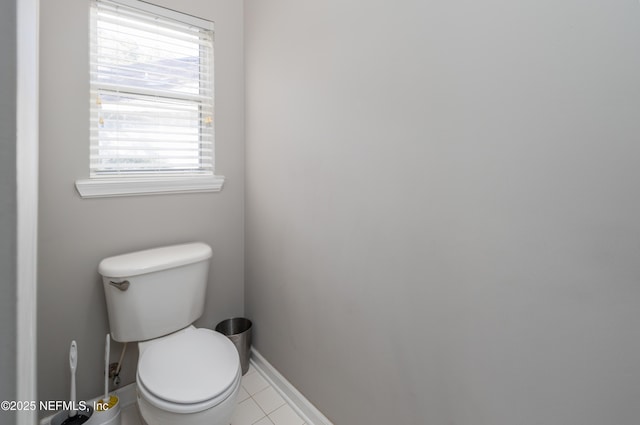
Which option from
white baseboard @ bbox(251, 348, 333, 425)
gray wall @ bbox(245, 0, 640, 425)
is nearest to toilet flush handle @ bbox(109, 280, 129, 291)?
gray wall @ bbox(245, 0, 640, 425)

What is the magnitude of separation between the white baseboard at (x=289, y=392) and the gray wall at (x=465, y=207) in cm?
6

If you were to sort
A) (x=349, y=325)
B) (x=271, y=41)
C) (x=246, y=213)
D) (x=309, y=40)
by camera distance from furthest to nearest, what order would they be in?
(x=246, y=213) → (x=271, y=41) → (x=309, y=40) → (x=349, y=325)

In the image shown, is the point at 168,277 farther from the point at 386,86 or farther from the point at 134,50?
the point at 386,86

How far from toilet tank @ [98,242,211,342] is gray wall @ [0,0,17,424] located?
1.50 metres

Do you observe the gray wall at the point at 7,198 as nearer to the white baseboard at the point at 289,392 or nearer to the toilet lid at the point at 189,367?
the toilet lid at the point at 189,367

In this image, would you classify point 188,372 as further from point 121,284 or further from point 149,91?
point 149,91

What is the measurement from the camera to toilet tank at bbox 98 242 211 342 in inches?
58.4

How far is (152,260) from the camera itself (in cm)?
155

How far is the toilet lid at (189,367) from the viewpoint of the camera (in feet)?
3.89

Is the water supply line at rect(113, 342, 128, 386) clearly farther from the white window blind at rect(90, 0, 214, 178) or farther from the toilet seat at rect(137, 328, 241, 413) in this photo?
the white window blind at rect(90, 0, 214, 178)

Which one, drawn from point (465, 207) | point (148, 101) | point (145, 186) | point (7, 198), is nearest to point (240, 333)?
point (145, 186)

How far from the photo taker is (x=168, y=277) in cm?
158

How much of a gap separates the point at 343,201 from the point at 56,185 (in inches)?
50.6

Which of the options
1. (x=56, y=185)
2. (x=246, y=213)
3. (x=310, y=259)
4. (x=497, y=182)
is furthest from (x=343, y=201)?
(x=56, y=185)
